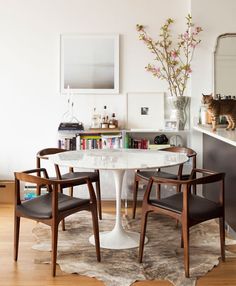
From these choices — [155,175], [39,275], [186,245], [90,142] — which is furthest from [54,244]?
[90,142]

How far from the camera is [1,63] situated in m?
4.82

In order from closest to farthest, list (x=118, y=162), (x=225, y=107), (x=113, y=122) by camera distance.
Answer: (x=118, y=162) → (x=225, y=107) → (x=113, y=122)

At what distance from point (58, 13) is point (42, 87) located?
857mm

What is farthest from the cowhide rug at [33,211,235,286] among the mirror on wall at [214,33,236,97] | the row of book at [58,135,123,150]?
the mirror on wall at [214,33,236,97]

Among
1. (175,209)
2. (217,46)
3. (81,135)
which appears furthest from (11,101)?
(175,209)

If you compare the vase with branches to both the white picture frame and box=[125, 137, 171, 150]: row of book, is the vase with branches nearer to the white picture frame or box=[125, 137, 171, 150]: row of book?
the white picture frame

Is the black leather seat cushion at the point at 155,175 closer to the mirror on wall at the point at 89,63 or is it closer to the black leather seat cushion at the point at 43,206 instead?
the black leather seat cushion at the point at 43,206

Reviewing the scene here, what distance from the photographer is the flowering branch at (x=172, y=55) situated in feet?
15.5

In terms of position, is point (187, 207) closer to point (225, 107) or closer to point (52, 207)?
point (52, 207)

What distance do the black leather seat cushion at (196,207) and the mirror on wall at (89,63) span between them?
2.13 meters

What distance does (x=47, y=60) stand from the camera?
4.83 metres

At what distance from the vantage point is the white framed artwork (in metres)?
4.85

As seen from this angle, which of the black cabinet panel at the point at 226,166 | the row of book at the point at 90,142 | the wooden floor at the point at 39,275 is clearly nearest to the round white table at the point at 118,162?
the black cabinet panel at the point at 226,166

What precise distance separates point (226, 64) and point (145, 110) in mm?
1036
